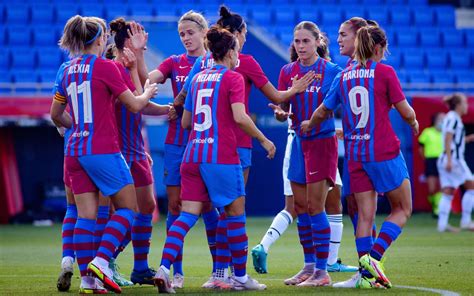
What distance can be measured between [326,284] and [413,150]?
438 inches

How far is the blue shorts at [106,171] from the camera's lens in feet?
23.2

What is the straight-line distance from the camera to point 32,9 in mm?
23031

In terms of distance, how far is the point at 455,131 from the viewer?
1457 centimetres

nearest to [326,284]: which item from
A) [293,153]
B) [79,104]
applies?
[293,153]

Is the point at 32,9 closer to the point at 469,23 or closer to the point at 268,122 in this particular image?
the point at 268,122

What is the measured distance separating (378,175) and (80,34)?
2.37 metres

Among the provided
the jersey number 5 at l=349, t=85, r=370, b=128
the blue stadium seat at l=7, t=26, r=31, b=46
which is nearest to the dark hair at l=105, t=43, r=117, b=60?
the jersey number 5 at l=349, t=85, r=370, b=128

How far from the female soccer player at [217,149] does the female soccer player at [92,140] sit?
15.5 inches

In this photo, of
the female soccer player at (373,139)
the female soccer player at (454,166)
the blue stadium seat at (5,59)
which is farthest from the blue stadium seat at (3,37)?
the female soccer player at (373,139)

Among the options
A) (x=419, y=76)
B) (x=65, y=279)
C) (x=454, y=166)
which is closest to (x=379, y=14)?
(x=419, y=76)

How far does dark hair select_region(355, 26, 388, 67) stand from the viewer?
7465 millimetres

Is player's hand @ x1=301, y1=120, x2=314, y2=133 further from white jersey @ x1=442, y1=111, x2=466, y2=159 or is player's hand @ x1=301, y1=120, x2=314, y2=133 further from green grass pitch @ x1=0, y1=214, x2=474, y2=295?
white jersey @ x1=442, y1=111, x2=466, y2=159

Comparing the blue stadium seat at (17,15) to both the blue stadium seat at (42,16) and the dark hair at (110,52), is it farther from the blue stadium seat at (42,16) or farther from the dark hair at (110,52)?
the dark hair at (110,52)

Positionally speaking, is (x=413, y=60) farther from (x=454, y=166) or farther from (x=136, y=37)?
(x=136, y=37)
